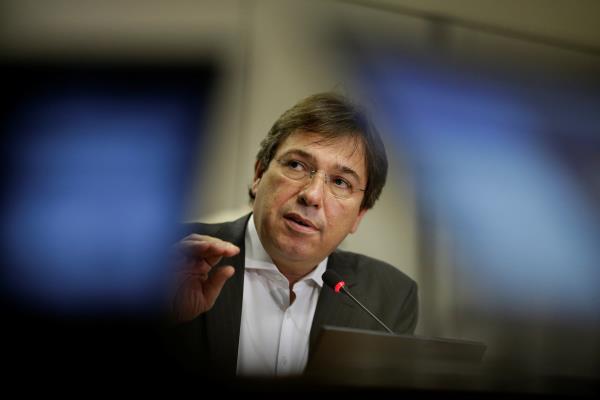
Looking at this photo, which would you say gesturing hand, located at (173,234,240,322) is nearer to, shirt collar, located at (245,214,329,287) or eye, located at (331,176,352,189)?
shirt collar, located at (245,214,329,287)

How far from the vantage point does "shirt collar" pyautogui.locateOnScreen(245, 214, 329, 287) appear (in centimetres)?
139

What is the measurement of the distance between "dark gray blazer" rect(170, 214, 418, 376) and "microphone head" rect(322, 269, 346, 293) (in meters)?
0.01

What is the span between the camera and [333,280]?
1.41m

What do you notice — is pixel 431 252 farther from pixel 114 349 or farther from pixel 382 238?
pixel 114 349

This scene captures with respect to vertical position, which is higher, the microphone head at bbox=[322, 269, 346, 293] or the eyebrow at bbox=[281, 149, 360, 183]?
the eyebrow at bbox=[281, 149, 360, 183]

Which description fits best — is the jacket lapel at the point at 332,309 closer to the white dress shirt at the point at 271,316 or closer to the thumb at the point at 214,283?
the white dress shirt at the point at 271,316

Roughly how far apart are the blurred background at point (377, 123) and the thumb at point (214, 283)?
12cm

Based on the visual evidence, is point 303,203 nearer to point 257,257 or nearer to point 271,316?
point 257,257

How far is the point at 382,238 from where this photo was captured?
1522 millimetres

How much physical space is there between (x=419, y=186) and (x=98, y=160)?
A: 856 mm

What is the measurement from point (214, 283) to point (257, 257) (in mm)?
135

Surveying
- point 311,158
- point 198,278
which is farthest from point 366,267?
point 198,278

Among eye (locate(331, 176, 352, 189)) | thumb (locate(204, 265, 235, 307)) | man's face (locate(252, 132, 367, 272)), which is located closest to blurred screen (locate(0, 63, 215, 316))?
thumb (locate(204, 265, 235, 307))

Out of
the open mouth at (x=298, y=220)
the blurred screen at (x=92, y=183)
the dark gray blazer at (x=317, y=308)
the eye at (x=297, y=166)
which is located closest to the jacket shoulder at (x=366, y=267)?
the dark gray blazer at (x=317, y=308)
